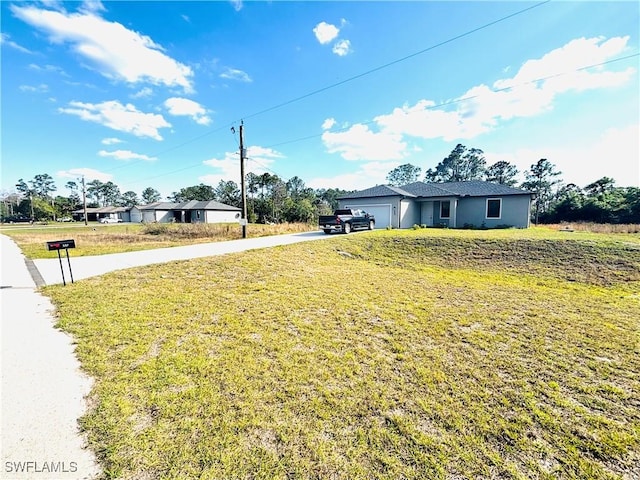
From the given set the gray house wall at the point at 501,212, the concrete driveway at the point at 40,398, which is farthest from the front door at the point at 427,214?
the concrete driveway at the point at 40,398

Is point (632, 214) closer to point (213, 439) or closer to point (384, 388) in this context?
point (384, 388)

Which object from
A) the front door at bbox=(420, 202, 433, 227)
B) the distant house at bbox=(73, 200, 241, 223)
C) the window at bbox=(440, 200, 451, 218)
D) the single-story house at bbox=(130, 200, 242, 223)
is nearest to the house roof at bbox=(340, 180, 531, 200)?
the window at bbox=(440, 200, 451, 218)

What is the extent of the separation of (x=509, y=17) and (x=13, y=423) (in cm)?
1478

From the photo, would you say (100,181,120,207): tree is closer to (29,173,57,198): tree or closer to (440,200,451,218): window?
(29,173,57,198): tree

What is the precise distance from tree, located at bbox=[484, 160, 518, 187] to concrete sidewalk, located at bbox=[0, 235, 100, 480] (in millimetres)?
60303

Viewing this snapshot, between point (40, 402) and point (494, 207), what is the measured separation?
78.3 feet

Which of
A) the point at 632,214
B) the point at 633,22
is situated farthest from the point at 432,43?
the point at 632,214

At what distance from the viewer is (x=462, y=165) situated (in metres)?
54.5

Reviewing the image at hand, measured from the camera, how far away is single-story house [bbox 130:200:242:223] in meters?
43.1

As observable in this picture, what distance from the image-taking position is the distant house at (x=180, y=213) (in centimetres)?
4325

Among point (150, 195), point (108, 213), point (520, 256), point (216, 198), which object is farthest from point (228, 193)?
point (520, 256)

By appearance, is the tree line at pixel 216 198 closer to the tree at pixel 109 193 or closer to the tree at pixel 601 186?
the tree at pixel 109 193

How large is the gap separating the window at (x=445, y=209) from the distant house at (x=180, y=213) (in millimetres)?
34397

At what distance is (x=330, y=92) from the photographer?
15266 millimetres
